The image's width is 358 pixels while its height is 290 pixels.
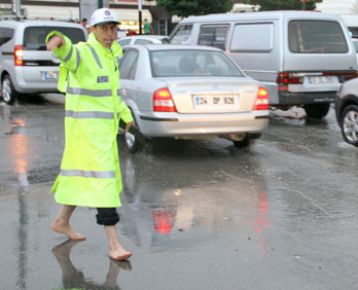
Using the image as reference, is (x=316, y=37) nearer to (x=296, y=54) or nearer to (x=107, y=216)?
(x=296, y=54)

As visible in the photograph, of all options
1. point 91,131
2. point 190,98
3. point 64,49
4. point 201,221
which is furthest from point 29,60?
point 64,49

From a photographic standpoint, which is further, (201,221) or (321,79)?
(321,79)

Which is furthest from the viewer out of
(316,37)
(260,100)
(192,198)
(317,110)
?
(317,110)

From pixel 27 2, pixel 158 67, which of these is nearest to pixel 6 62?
pixel 158 67

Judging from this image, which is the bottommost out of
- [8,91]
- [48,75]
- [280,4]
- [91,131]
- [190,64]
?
[280,4]

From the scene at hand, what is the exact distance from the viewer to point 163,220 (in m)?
5.73

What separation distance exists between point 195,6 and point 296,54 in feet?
102

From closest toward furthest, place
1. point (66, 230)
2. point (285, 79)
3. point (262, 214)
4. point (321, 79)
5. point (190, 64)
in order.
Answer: point (66, 230) → point (262, 214) → point (190, 64) → point (285, 79) → point (321, 79)

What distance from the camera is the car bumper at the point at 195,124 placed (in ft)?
26.2

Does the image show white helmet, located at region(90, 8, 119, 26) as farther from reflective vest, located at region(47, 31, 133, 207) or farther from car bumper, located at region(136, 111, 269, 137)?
car bumper, located at region(136, 111, 269, 137)

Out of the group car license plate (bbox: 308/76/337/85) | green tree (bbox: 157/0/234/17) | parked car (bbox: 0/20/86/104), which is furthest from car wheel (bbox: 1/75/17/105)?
green tree (bbox: 157/0/234/17)

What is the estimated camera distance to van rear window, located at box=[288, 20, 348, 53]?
11227mm

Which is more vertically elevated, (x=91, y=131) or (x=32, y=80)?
(x=91, y=131)

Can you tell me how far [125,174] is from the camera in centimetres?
753
